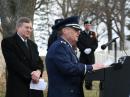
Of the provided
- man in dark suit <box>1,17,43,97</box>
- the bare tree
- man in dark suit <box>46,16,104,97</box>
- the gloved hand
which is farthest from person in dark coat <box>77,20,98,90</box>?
man in dark suit <box>46,16,104,97</box>

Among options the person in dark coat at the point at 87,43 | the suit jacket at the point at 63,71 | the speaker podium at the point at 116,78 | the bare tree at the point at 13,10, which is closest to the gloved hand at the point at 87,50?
the person in dark coat at the point at 87,43

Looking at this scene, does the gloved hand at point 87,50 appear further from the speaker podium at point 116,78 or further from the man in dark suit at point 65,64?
the speaker podium at point 116,78

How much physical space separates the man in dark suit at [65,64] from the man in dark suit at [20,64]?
132cm

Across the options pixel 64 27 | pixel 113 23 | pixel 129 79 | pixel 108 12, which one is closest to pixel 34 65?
pixel 64 27

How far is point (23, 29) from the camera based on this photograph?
24.8 ft

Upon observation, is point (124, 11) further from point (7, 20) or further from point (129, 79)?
point (129, 79)

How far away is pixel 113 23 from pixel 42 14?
981 centimetres

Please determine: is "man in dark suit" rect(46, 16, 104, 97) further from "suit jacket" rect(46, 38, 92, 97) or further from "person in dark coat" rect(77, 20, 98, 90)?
"person in dark coat" rect(77, 20, 98, 90)

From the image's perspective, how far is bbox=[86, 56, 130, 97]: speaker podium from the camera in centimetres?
560

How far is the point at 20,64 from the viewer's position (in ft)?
24.4

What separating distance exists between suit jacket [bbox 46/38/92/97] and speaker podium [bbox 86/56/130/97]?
1.04ft

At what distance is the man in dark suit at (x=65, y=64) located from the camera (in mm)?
5996

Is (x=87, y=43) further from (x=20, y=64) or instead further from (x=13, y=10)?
(x=20, y=64)

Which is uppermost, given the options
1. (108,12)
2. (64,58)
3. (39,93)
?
(108,12)
